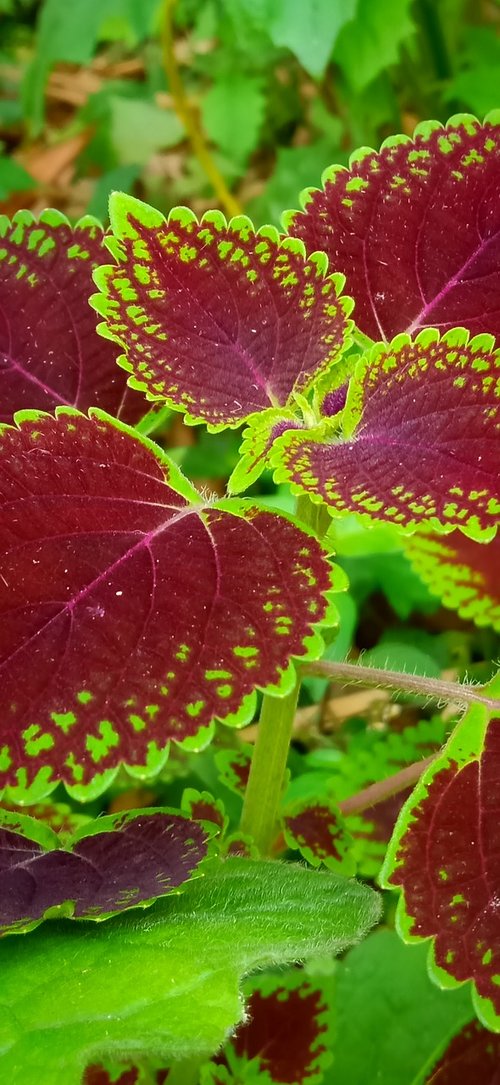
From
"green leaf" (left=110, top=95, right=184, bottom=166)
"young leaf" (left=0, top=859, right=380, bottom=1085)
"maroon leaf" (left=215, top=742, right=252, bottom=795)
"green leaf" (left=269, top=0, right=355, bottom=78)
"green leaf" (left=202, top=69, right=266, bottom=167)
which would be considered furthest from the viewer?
"green leaf" (left=110, top=95, right=184, bottom=166)

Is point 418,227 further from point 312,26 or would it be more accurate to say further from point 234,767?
point 312,26

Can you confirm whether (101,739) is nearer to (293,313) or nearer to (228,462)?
(293,313)

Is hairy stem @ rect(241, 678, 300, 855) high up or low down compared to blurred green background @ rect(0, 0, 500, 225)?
down

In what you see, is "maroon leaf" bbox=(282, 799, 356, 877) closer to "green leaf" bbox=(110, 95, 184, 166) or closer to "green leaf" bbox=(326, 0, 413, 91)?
"green leaf" bbox=(326, 0, 413, 91)

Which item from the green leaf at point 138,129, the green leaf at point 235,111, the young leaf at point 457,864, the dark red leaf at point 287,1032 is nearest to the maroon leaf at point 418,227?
the young leaf at point 457,864

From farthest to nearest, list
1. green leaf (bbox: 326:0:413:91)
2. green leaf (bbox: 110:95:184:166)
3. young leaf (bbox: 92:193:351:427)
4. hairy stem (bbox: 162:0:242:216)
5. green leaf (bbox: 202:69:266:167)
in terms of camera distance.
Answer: green leaf (bbox: 110:95:184:166) → green leaf (bbox: 202:69:266:167) → hairy stem (bbox: 162:0:242:216) → green leaf (bbox: 326:0:413:91) → young leaf (bbox: 92:193:351:427)

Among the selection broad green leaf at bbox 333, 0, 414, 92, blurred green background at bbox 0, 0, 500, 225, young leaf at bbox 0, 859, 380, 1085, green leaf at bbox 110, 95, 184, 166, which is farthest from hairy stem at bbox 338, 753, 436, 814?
green leaf at bbox 110, 95, 184, 166

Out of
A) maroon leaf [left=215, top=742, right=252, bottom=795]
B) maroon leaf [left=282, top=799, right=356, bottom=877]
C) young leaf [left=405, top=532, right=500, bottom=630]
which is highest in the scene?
young leaf [left=405, top=532, right=500, bottom=630]

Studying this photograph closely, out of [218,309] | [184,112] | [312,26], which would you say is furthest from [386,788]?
[184,112]
